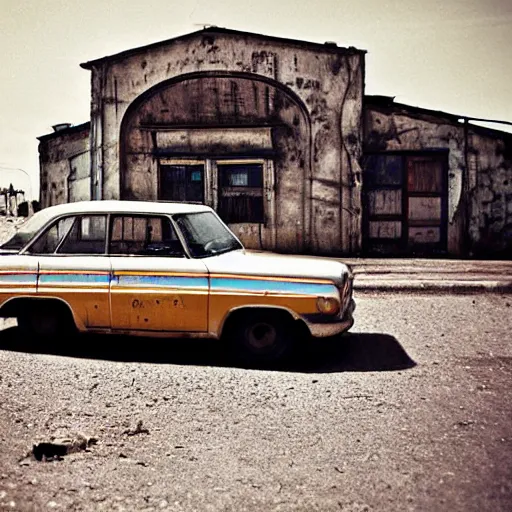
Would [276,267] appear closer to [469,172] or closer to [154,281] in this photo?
[154,281]

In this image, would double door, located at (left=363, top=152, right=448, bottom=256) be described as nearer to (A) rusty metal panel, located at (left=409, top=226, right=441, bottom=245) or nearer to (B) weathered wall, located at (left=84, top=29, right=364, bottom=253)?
(A) rusty metal panel, located at (left=409, top=226, right=441, bottom=245)

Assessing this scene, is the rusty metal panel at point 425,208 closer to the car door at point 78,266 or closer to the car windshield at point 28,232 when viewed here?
the car door at point 78,266

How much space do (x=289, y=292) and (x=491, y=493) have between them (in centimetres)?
277

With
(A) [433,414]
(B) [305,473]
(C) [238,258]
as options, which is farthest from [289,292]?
(B) [305,473]

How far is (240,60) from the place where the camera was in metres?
15.6

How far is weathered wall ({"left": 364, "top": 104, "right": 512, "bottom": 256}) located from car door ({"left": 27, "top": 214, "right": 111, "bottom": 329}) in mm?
10883

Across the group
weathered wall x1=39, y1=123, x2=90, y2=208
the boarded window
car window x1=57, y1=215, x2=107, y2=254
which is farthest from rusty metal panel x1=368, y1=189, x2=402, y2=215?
car window x1=57, y1=215, x2=107, y2=254

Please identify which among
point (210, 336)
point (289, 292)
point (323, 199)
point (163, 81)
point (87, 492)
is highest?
point (163, 81)

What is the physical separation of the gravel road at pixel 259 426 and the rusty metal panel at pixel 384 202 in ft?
30.7

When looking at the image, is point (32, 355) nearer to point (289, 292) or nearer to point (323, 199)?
point (289, 292)

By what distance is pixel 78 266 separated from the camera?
6129 mm

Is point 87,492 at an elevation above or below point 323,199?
below

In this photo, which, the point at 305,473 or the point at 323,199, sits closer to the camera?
the point at 305,473

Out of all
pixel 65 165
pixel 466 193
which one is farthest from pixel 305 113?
Answer: pixel 65 165
